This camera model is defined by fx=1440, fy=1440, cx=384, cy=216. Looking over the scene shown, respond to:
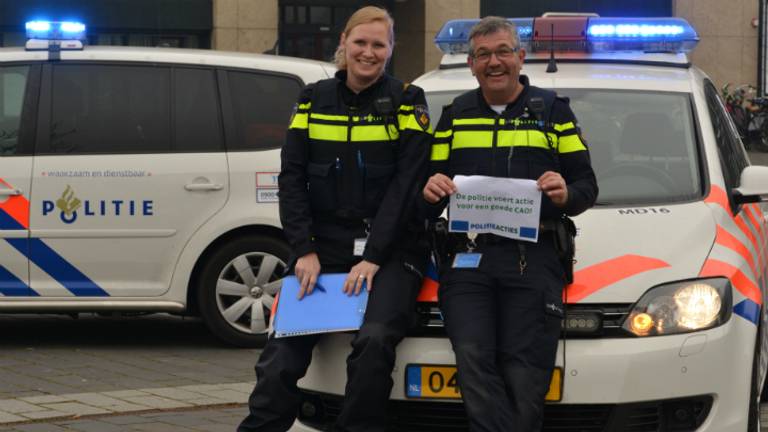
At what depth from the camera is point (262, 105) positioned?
900cm

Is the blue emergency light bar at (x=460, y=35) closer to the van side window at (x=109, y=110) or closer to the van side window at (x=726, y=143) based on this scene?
the van side window at (x=726, y=143)

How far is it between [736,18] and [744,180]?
23390 mm

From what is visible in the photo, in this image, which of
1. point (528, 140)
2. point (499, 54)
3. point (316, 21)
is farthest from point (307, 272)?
point (316, 21)

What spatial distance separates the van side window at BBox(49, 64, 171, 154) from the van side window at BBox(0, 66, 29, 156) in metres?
0.20

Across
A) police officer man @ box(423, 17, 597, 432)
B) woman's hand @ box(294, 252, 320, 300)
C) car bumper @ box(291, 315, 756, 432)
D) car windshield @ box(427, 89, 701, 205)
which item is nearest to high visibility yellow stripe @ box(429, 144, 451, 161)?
police officer man @ box(423, 17, 597, 432)

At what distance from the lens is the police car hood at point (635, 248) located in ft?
16.4

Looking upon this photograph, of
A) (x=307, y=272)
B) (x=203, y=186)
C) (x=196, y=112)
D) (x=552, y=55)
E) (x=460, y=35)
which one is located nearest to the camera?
(x=307, y=272)

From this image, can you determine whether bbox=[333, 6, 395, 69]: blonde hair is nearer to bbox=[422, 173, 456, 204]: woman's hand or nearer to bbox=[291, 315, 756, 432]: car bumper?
bbox=[422, 173, 456, 204]: woman's hand

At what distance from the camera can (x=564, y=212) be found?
4.99 metres

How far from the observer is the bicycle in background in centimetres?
2631

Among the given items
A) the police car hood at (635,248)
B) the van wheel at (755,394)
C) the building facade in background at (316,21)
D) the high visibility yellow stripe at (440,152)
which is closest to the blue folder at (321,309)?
the high visibility yellow stripe at (440,152)

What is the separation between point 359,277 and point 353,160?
43cm

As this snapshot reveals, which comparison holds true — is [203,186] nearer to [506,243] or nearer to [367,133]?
[367,133]

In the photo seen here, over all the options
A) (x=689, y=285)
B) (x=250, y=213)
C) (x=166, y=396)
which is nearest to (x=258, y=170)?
(x=250, y=213)
